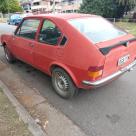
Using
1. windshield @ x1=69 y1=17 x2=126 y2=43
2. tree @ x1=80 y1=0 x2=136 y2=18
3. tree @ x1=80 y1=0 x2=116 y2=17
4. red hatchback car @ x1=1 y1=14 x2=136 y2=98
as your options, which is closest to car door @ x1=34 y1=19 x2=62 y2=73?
red hatchback car @ x1=1 y1=14 x2=136 y2=98

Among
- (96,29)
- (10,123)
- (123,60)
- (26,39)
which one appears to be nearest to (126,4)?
(26,39)

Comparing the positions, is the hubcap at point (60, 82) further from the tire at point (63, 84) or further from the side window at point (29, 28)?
the side window at point (29, 28)

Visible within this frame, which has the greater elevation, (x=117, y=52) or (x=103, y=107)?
(x=117, y=52)

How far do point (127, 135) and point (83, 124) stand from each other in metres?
0.71

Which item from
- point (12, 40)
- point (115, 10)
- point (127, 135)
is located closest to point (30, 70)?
point (12, 40)

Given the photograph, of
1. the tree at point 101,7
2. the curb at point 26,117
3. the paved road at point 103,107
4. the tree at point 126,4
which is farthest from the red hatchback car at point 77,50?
the tree at point 101,7

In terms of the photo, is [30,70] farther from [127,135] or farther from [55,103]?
[127,135]

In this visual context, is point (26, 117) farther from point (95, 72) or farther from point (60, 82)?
point (95, 72)

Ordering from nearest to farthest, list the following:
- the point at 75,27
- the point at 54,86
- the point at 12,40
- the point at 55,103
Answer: the point at 75,27
the point at 55,103
the point at 54,86
the point at 12,40

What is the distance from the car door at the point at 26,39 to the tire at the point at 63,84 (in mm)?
929

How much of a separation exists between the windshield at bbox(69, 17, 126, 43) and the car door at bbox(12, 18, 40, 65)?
3.54ft

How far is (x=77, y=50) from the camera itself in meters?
3.41

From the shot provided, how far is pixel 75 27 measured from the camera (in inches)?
146

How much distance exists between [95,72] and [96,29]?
1.15 m
